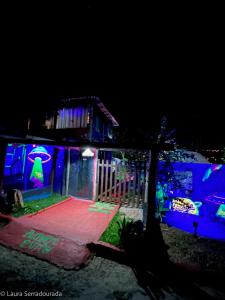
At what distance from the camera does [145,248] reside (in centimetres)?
564

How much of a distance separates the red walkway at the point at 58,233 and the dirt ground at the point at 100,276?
0.90ft

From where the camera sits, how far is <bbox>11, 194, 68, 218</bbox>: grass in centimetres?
847

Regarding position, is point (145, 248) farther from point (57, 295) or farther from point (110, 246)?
point (57, 295)

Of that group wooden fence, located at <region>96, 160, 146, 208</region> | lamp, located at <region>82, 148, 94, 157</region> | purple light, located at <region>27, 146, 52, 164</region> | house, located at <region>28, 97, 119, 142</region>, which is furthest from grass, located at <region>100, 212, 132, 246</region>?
house, located at <region>28, 97, 119, 142</region>

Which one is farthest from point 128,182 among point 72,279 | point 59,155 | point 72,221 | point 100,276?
point 72,279

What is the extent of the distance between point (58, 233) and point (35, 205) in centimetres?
349

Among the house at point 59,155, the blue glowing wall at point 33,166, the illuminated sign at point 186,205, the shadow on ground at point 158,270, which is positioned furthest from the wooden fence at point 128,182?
the shadow on ground at point 158,270

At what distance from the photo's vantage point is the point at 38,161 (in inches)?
446

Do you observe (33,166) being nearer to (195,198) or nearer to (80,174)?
(80,174)

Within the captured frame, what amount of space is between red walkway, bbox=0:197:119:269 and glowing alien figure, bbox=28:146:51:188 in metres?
2.41

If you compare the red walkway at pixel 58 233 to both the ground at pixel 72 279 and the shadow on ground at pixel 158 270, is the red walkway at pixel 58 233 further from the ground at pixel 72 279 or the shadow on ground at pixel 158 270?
the shadow on ground at pixel 158 270

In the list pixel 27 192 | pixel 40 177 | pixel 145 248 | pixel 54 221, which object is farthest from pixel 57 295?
pixel 40 177

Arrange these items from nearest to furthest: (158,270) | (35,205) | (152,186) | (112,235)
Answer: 1. (158,270)
2. (152,186)
3. (112,235)
4. (35,205)

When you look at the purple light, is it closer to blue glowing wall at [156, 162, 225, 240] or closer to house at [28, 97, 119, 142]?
house at [28, 97, 119, 142]
